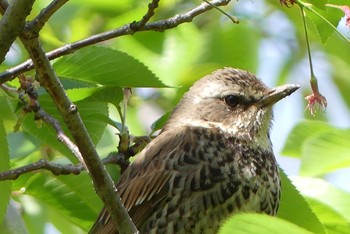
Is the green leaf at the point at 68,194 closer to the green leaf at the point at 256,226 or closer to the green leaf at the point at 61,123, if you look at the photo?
the green leaf at the point at 61,123

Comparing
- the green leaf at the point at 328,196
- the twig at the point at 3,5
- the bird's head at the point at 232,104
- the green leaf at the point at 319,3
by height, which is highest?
the bird's head at the point at 232,104

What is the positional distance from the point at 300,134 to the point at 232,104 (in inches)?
22.9

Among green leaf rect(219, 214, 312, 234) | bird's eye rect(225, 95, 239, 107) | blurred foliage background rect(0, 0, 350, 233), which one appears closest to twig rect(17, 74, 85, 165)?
blurred foliage background rect(0, 0, 350, 233)

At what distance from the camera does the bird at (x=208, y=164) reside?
397 centimetres

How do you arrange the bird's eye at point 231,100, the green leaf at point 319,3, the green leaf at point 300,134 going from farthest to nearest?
the bird's eye at point 231,100, the green leaf at point 300,134, the green leaf at point 319,3

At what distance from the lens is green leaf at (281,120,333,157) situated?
4.08m

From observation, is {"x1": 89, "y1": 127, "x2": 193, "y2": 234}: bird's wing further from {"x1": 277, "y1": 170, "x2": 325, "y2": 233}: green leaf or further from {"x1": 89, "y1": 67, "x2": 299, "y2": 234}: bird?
{"x1": 277, "y1": 170, "x2": 325, "y2": 233}: green leaf

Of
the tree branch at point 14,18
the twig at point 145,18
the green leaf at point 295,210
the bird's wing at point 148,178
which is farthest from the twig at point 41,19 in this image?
the bird's wing at point 148,178

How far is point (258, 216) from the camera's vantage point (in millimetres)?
1755

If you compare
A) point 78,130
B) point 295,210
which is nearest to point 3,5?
point 78,130

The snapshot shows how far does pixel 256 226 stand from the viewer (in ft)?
5.70

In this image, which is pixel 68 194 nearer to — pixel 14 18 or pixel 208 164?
pixel 208 164

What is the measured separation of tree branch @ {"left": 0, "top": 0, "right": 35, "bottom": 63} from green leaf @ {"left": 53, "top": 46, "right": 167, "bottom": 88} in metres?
0.78

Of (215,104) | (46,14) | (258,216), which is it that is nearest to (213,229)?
(215,104)
